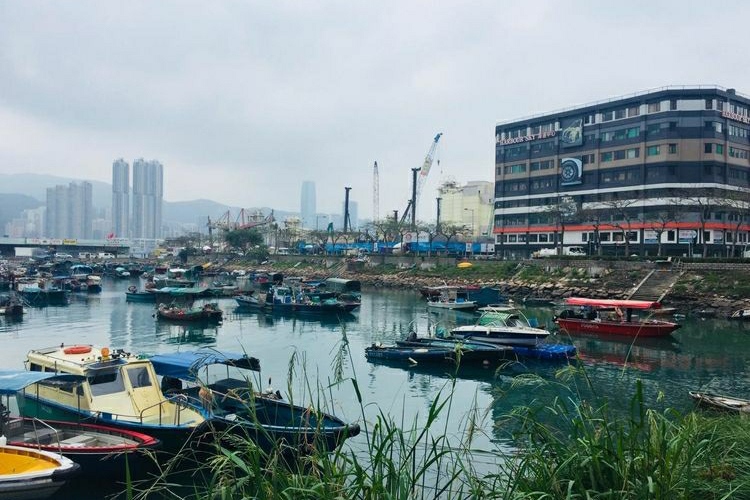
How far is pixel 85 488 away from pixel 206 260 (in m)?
120

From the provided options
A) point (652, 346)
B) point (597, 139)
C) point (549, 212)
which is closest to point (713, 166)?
point (597, 139)

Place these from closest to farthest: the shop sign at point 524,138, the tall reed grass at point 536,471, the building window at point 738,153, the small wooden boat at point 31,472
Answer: the tall reed grass at point 536,471
the small wooden boat at point 31,472
the building window at point 738,153
the shop sign at point 524,138

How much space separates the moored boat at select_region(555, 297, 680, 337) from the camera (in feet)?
114

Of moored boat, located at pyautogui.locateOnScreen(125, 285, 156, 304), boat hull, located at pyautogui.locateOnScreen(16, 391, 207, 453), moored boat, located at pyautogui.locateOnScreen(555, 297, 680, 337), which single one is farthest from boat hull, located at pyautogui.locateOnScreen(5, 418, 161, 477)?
moored boat, located at pyautogui.locateOnScreen(125, 285, 156, 304)

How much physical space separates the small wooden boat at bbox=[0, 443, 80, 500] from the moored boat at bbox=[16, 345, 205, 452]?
2930 millimetres

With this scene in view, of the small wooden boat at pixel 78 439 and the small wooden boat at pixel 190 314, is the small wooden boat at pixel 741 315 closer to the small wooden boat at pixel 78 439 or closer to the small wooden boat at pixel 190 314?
the small wooden boat at pixel 190 314

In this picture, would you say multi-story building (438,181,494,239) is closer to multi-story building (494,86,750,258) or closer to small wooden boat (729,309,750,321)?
multi-story building (494,86,750,258)

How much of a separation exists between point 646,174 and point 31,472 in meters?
73.3

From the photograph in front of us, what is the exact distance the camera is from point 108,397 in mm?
15602

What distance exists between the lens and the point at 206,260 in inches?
5069

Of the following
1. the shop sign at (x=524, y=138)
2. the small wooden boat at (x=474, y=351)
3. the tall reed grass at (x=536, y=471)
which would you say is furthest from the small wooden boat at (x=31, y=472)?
the shop sign at (x=524, y=138)

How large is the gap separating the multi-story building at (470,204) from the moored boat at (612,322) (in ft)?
307

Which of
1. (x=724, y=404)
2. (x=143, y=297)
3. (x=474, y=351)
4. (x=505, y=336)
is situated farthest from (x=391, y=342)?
(x=143, y=297)

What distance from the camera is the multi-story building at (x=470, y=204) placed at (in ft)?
451
